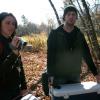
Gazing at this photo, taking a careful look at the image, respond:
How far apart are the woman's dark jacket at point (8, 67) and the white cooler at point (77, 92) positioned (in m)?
0.97

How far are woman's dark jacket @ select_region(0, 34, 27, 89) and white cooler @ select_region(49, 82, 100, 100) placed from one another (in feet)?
3.19

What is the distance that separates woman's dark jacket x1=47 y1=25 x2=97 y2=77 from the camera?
454 centimetres

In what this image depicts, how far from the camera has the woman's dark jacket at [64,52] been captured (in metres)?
4.54

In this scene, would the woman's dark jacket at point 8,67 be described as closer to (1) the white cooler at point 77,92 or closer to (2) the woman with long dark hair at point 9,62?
(2) the woman with long dark hair at point 9,62

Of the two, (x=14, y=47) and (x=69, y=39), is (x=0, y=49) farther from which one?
(x=69, y=39)

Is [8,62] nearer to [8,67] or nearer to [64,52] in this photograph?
[8,67]

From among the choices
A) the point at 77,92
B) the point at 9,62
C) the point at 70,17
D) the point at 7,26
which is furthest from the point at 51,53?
the point at 9,62

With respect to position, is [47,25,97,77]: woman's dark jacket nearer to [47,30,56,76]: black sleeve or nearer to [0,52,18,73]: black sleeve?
[47,30,56,76]: black sleeve

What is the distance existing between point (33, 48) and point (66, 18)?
17192 millimetres

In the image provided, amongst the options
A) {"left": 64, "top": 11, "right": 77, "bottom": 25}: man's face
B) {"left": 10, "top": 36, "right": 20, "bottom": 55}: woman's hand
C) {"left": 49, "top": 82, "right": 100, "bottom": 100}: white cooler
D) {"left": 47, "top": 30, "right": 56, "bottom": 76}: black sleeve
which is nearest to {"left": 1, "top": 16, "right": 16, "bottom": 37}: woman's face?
{"left": 10, "top": 36, "right": 20, "bottom": 55}: woman's hand

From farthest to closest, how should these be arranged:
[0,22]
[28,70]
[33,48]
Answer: [33,48]
[28,70]
[0,22]

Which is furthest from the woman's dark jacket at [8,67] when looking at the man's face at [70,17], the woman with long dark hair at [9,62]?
the man's face at [70,17]

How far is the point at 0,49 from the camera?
3074 millimetres

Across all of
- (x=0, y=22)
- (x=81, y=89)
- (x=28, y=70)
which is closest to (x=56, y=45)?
(x=81, y=89)
